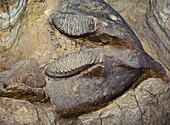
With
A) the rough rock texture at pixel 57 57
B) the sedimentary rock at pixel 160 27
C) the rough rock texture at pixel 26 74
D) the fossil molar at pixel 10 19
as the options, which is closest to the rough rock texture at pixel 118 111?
the rough rock texture at pixel 57 57

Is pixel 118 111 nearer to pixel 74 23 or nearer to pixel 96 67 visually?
pixel 96 67

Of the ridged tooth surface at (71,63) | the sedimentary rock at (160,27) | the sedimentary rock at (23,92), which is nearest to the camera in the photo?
the sedimentary rock at (23,92)

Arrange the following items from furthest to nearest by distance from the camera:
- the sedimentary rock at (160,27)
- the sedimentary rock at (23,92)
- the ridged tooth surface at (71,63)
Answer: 1. the sedimentary rock at (160,27)
2. the ridged tooth surface at (71,63)
3. the sedimentary rock at (23,92)

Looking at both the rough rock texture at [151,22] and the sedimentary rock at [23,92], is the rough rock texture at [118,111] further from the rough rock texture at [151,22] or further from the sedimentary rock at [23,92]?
the rough rock texture at [151,22]

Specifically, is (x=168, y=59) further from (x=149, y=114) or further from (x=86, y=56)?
(x=86, y=56)

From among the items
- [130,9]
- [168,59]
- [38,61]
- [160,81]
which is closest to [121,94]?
[160,81]
